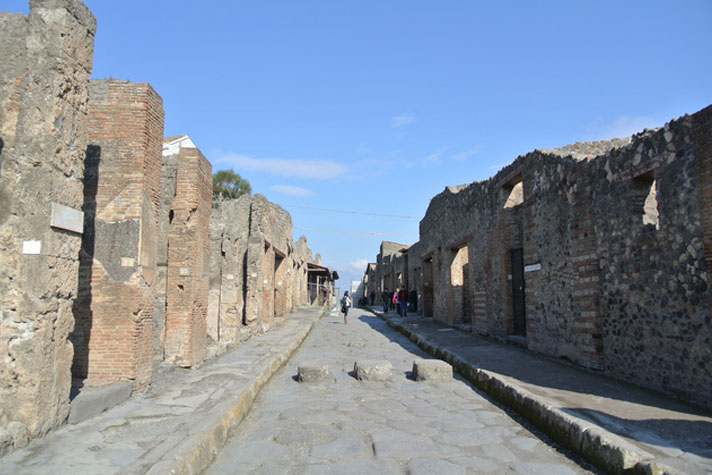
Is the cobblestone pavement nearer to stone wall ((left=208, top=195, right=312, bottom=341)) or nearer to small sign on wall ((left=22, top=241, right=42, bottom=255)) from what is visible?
small sign on wall ((left=22, top=241, right=42, bottom=255))

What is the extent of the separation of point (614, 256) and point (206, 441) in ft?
18.5

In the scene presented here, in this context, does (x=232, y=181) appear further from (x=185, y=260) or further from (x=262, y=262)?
(x=185, y=260)

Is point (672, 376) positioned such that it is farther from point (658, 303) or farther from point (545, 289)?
point (545, 289)

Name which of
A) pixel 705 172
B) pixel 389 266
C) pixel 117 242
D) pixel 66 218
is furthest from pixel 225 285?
pixel 389 266

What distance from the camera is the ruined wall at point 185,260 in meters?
7.74

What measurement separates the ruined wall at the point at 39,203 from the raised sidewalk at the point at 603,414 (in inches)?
175

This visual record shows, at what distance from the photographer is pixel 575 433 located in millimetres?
4059

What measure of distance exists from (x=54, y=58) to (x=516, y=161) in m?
8.60

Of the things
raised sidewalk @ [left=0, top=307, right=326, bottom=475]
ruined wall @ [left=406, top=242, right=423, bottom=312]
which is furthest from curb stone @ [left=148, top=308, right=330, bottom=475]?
ruined wall @ [left=406, top=242, right=423, bottom=312]

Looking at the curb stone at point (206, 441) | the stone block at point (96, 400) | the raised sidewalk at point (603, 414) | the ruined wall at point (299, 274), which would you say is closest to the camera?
the curb stone at point (206, 441)

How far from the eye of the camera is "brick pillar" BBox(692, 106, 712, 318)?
488 centimetres

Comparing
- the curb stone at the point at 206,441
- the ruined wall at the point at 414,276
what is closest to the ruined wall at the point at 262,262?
the ruined wall at the point at 414,276

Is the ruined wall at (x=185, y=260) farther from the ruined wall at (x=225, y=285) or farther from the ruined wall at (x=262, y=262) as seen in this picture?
the ruined wall at (x=262, y=262)

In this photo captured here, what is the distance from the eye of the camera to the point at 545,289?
Result: 8906 mm
